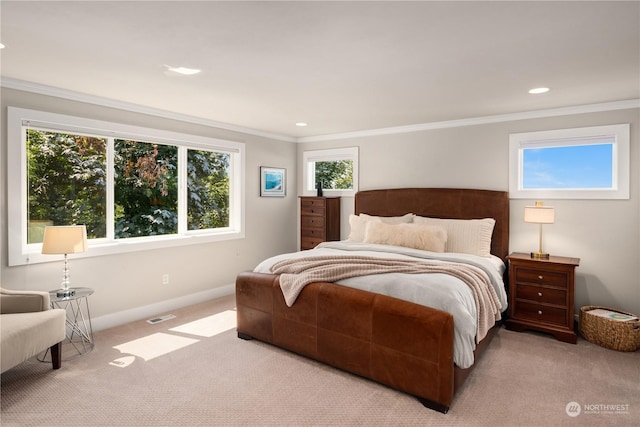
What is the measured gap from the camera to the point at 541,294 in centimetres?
356

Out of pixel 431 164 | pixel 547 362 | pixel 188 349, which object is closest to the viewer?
pixel 547 362

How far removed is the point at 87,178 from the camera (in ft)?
12.0

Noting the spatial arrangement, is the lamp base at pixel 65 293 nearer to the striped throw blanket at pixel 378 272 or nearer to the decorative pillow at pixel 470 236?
the striped throw blanket at pixel 378 272

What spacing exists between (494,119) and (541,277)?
6.03ft

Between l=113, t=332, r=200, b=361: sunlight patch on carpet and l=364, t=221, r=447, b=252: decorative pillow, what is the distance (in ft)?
7.30

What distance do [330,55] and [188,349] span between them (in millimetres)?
2646

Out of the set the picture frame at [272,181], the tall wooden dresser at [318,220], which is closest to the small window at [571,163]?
the tall wooden dresser at [318,220]

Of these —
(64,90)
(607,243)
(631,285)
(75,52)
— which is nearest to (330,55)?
(75,52)

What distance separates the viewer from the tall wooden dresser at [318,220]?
529 centimetres

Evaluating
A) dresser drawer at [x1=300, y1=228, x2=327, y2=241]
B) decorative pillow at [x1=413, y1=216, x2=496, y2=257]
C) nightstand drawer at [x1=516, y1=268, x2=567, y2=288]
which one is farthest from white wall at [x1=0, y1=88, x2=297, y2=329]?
nightstand drawer at [x1=516, y1=268, x2=567, y2=288]

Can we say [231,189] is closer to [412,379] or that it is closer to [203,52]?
[203,52]

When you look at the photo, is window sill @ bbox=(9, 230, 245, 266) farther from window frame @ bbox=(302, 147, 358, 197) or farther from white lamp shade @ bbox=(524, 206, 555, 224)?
white lamp shade @ bbox=(524, 206, 555, 224)

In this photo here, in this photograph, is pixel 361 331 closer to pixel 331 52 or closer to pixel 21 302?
pixel 331 52

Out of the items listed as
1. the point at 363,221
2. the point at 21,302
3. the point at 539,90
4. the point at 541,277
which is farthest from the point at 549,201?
the point at 21,302
